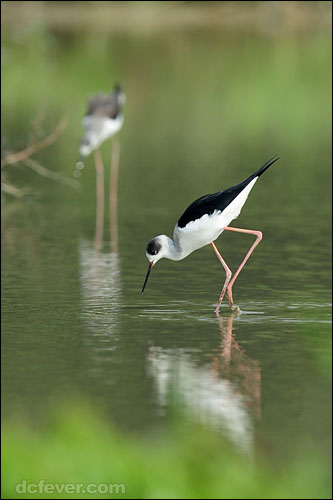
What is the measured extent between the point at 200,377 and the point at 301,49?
95.4 feet

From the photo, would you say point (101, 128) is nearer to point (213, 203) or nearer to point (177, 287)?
point (177, 287)

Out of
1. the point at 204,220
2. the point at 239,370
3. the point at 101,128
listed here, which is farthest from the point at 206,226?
the point at 101,128

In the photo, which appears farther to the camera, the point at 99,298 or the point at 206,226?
the point at 99,298

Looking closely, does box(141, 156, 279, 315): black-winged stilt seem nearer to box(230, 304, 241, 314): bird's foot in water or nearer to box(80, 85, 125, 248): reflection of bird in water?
box(230, 304, 241, 314): bird's foot in water

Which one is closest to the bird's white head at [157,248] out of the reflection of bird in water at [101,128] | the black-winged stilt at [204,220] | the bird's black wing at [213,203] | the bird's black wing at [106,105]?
the black-winged stilt at [204,220]

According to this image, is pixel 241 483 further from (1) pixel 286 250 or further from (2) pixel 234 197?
(1) pixel 286 250

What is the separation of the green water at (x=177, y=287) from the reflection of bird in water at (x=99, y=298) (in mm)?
18

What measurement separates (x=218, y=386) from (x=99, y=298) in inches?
95.9

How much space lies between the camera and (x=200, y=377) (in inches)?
253

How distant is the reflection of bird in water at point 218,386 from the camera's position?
18.5ft

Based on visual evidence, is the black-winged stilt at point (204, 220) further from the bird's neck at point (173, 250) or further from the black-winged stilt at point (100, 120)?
the black-winged stilt at point (100, 120)

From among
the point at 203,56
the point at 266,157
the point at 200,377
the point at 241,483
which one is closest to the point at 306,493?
the point at 241,483

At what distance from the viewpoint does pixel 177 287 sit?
8961mm

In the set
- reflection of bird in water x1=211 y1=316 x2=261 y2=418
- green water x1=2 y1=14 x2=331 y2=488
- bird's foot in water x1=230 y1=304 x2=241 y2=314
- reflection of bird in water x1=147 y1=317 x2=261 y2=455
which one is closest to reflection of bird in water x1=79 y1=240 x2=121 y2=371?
green water x1=2 y1=14 x2=331 y2=488
